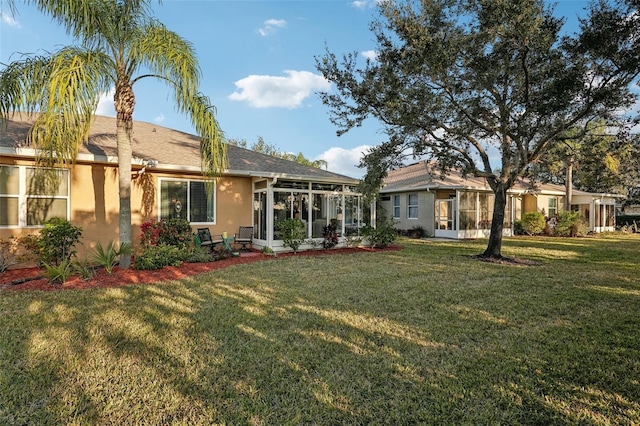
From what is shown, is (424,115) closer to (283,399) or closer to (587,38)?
(587,38)

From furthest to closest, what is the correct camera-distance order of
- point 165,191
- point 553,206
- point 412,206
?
point 553,206, point 412,206, point 165,191

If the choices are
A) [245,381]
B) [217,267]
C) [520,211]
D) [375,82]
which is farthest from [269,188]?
[520,211]

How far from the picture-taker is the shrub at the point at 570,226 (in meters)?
20.4

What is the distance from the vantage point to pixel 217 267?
907 cm

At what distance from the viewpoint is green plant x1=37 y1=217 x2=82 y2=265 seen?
757cm

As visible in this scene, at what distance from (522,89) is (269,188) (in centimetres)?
881

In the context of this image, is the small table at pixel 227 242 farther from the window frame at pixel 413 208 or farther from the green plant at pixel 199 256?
the window frame at pixel 413 208

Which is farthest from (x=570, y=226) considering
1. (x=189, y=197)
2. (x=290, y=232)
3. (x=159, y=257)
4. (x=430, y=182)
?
(x=159, y=257)

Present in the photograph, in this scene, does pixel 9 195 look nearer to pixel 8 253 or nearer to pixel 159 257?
pixel 8 253

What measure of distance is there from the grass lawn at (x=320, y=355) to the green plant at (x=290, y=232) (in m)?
4.53

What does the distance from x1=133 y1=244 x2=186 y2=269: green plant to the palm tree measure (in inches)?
14.2

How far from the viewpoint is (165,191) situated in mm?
10492

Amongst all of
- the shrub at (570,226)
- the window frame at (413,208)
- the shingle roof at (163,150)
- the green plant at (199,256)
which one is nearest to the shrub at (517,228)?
the shrub at (570,226)

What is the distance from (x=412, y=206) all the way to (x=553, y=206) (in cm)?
1215
